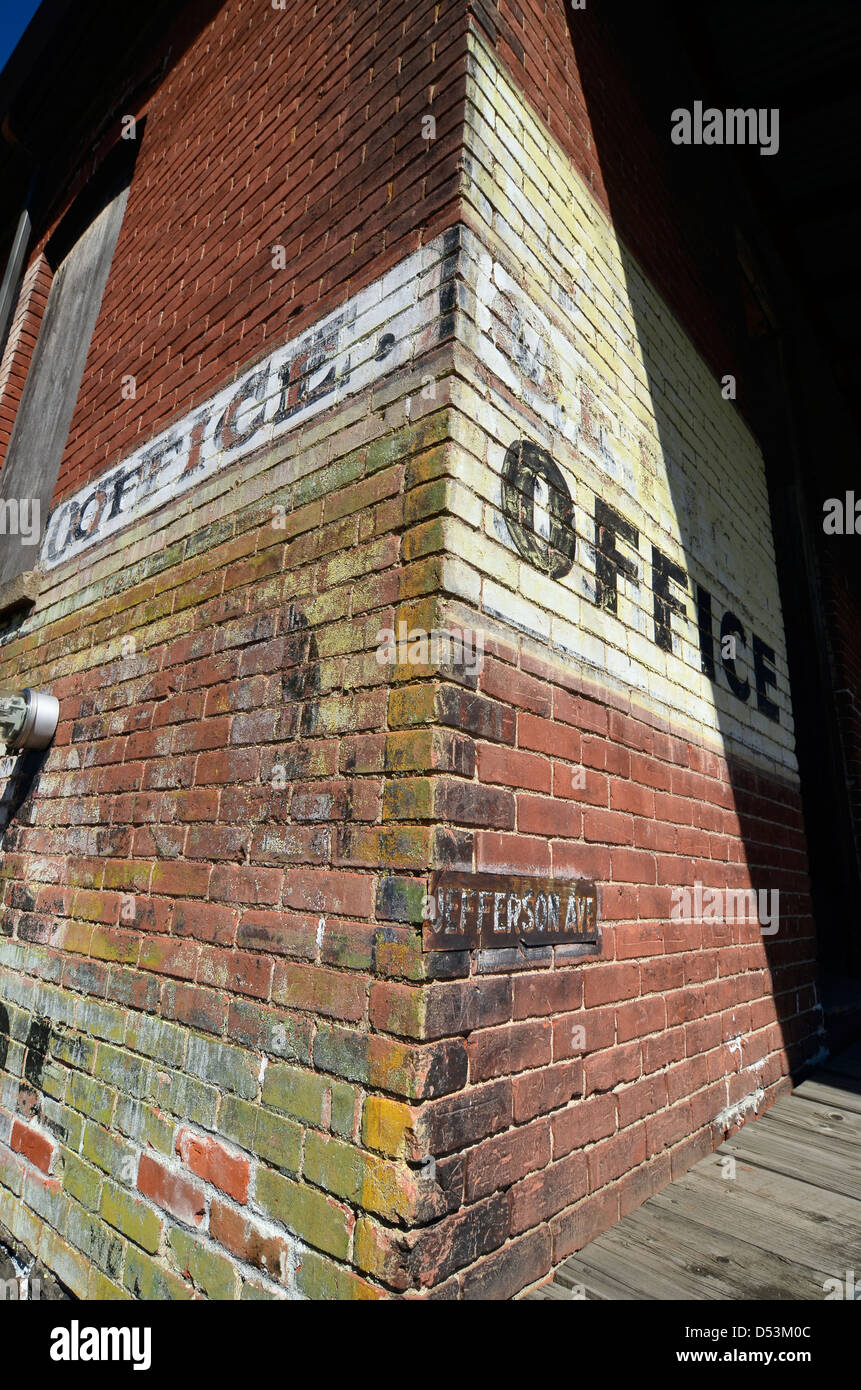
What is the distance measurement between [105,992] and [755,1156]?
2.00 m

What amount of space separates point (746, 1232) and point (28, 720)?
274cm

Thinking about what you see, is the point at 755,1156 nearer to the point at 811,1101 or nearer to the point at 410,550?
the point at 811,1101

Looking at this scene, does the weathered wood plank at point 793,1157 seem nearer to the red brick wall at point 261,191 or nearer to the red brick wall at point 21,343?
the red brick wall at point 261,191

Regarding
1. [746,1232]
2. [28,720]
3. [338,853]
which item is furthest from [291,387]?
[746,1232]

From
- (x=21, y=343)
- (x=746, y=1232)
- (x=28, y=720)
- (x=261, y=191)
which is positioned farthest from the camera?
(x=21, y=343)

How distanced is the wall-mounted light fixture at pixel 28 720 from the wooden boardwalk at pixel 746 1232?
2.34 meters

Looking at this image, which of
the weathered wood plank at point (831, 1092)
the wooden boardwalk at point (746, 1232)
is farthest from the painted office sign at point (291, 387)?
the weathered wood plank at point (831, 1092)

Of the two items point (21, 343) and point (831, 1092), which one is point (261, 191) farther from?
point (831, 1092)

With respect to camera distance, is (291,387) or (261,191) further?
(261,191)

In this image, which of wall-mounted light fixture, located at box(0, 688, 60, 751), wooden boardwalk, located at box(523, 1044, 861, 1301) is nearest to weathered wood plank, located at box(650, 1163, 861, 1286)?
wooden boardwalk, located at box(523, 1044, 861, 1301)

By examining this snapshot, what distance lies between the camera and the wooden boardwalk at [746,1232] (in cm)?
150

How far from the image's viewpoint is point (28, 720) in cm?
269

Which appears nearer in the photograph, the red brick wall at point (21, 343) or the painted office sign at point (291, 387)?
the painted office sign at point (291, 387)

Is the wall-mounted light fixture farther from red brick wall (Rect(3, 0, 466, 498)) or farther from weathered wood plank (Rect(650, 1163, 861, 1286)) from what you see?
weathered wood plank (Rect(650, 1163, 861, 1286))
